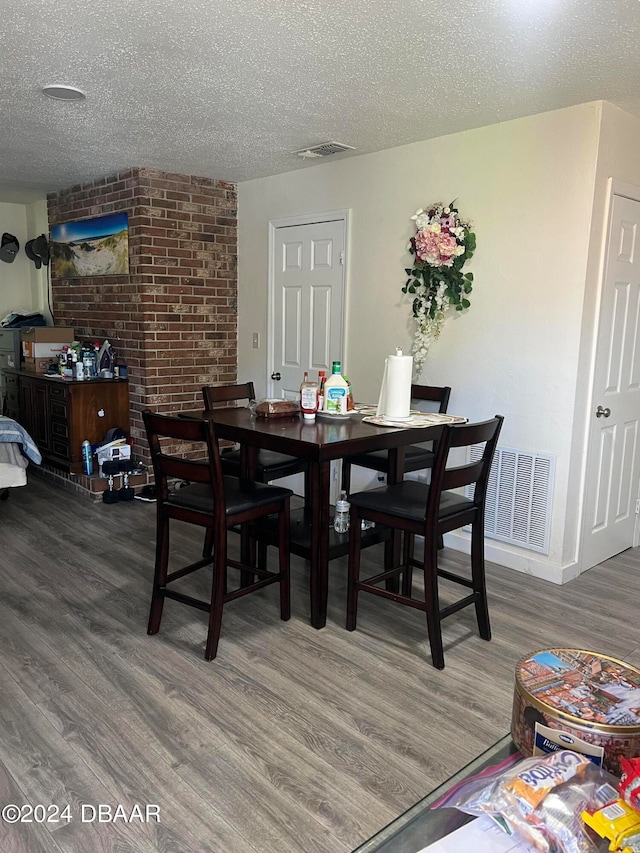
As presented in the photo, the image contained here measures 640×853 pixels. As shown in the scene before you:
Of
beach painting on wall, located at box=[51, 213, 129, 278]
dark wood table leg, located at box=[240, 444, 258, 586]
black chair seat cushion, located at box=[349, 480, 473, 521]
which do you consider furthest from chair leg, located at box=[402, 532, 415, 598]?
beach painting on wall, located at box=[51, 213, 129, 278]

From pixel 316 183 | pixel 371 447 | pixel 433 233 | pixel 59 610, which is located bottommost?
pixel 59 610

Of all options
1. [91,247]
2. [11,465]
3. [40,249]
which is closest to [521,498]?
[11,465]

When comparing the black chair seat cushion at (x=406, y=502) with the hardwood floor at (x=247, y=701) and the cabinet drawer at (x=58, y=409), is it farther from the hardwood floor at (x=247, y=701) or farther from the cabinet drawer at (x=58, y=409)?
the cabinet drawer at (x=58, y=409)

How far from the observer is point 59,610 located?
3.04m

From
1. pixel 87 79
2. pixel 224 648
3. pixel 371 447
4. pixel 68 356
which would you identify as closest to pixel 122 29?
pixel 87 79

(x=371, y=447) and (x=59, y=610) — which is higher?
(x=371, y=447)

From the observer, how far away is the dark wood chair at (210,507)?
2529mm

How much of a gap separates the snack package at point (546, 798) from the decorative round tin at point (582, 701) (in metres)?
0.05

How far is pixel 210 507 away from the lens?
262cm

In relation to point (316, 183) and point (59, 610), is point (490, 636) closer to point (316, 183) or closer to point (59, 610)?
point (59, 610)

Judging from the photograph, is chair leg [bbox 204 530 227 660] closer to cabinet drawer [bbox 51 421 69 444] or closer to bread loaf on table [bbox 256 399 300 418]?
bread loaf on table [bbox 256 399 300 418]

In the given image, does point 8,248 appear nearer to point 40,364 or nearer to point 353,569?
point 40,364

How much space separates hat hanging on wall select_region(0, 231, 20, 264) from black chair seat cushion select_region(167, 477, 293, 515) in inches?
190

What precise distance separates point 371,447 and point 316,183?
8.49ft
